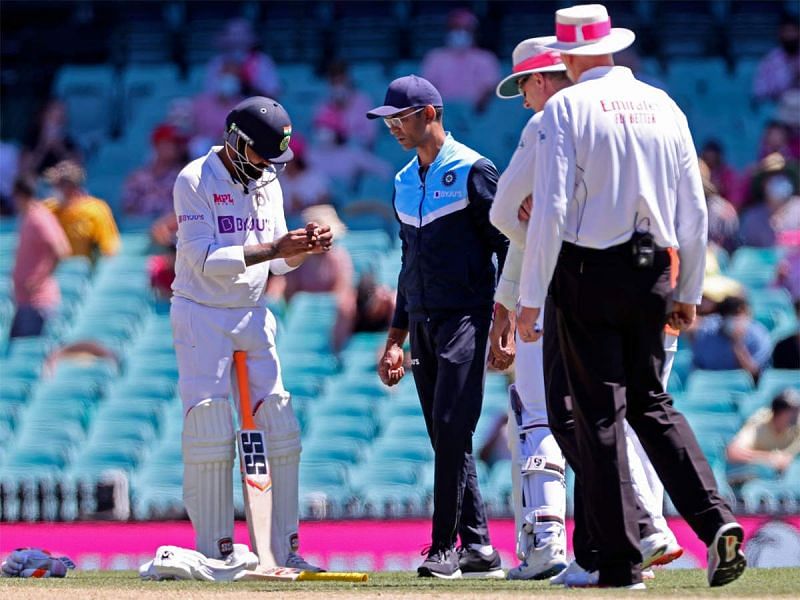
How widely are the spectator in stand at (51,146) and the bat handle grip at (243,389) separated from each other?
33.0 feet

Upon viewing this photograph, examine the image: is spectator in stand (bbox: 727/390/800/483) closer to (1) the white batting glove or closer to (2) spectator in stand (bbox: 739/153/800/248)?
(2) spectator in stand (bbox: 739/153/800/248)

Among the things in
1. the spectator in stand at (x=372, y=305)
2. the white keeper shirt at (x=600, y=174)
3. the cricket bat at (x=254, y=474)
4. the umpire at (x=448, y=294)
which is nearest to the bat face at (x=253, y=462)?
the cricket bat at (x=254, y=474)

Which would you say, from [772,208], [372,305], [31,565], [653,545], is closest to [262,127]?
[31,565]

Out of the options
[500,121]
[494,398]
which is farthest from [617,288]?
[500,121]

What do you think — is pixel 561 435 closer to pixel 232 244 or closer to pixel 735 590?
pixel 735 590

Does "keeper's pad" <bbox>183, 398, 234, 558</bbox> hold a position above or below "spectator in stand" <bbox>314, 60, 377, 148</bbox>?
below

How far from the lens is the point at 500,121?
17.8 metres

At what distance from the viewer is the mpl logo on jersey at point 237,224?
824 cm

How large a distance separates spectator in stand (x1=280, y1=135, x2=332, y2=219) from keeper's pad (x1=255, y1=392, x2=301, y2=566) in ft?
26.0

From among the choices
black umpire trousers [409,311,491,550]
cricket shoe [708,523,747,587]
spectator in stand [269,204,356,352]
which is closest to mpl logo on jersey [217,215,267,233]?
black umpire trousers [409,311,491,550]

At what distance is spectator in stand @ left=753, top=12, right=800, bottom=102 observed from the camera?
1759cm

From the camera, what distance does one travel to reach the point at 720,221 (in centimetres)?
1573

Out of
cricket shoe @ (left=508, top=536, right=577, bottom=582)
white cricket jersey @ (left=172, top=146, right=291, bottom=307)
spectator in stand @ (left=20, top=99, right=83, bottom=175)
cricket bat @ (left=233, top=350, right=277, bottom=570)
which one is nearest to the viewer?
cricket shoe @ (left=508, top=536, right=577, bottom=582)

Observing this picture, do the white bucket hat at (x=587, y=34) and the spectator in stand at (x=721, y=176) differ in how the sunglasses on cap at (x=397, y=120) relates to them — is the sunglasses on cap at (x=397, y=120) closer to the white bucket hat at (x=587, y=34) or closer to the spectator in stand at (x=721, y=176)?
the white bucket hat at (x=587, y=34)
